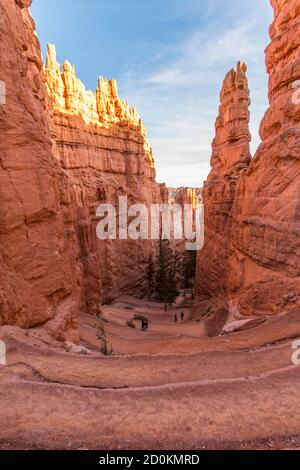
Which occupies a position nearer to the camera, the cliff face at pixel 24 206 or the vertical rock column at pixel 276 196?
the cliff face at pixel 24 206

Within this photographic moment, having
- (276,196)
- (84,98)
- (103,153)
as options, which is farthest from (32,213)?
(84,98)

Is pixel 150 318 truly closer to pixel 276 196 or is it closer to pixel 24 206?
pixel 276 196

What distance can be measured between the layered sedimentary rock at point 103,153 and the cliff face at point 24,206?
18779 mm

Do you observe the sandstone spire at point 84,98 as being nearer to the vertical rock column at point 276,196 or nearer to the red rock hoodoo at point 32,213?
the red rock hoodoo at point 32,213

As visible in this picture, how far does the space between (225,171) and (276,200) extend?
48.7 feet

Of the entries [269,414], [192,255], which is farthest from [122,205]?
[269,414]

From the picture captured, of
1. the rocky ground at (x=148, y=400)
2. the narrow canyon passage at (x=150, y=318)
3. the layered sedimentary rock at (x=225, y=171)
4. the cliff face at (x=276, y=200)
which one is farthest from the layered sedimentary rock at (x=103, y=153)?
the rocky ground at (x=148, y=400)

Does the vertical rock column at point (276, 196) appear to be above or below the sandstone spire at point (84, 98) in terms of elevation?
below

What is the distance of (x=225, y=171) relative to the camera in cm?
2778

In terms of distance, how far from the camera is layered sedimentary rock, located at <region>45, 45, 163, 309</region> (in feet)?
117

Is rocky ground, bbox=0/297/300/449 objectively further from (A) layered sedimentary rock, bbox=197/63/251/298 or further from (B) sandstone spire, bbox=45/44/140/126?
(B) sandstone spire, bbox=45/44/140/126

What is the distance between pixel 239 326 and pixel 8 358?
10.3 m

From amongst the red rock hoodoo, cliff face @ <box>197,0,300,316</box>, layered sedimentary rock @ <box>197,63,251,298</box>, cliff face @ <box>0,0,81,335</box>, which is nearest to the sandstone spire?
layered sedimentary rock @ <box>197,63,251,298</box>

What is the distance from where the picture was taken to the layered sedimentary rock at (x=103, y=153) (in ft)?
117
